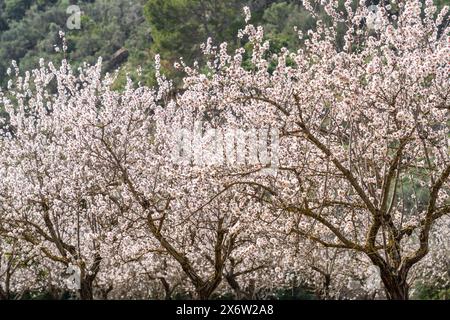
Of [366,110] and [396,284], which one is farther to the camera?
[366,110]

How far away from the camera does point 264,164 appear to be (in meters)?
7.45

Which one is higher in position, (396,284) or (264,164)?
(264,164)

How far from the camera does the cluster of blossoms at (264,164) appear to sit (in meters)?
7.19

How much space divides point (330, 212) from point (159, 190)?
258 centimetres

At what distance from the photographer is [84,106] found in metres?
11.2

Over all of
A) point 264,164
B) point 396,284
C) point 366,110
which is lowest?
point 396,284

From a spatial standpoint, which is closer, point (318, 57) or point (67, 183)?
point (318, 57)

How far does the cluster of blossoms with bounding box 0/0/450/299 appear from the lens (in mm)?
7188

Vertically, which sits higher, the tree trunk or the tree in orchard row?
the tree in orchard row

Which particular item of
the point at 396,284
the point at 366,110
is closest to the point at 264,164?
the point at 366,110

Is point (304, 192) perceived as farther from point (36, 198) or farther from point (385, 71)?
point (36, 198)

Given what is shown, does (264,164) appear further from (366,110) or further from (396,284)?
(396,284)

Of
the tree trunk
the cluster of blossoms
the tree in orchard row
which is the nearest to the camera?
the tree in orchard row
